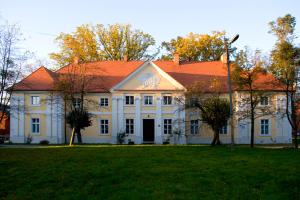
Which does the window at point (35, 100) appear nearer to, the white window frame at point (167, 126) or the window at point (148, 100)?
the window at point (148, 100)

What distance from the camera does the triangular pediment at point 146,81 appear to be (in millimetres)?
34500

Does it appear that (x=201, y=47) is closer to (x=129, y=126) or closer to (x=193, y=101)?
(x=129, y=126)

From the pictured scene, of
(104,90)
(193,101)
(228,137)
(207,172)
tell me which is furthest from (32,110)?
(207,172)

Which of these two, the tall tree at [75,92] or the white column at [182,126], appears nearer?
the tall tree at [75,92]

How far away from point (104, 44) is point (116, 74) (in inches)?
501

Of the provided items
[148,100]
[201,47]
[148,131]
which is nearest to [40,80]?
[148,100]

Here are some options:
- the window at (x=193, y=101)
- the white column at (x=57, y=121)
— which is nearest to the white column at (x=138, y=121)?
the white column at (x=57, y=121)

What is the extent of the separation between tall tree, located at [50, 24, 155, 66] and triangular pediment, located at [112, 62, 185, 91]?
1459 cm

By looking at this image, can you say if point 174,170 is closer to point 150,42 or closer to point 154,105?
point 154,105

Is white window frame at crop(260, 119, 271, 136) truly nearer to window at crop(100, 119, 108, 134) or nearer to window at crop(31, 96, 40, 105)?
window at crop(100, 119, 108, 134)

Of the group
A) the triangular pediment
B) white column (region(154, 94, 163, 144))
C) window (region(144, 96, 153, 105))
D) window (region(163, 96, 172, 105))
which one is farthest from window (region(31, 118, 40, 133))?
window (region(163, 96, 172, 105))

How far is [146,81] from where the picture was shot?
1363 inches

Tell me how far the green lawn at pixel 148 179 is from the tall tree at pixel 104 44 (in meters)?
34.8

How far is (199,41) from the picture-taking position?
48.1m
